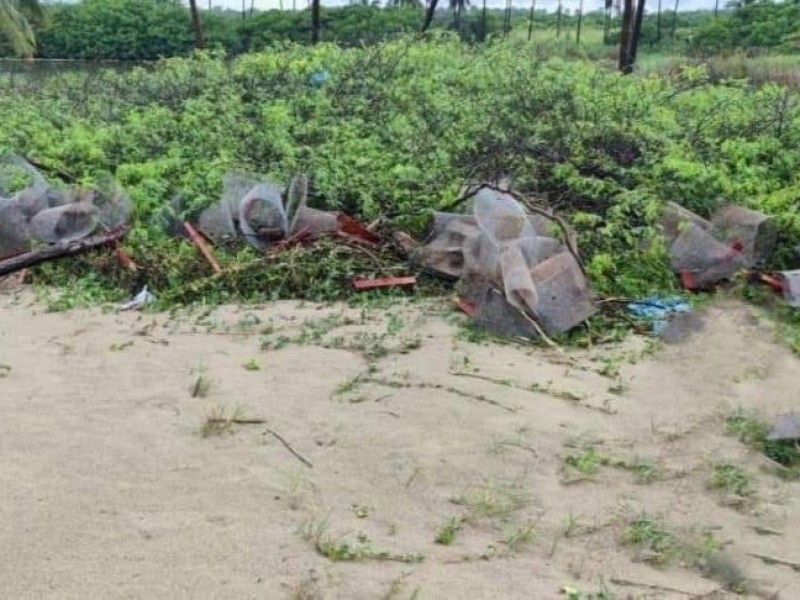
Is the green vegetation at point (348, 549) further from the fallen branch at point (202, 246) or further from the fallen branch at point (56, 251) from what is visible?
the fallen branch at point (56, 251)

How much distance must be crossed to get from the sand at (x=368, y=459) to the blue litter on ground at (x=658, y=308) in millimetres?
221

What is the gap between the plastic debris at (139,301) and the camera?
5324 millimetres

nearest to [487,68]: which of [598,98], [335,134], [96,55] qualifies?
[598,98]

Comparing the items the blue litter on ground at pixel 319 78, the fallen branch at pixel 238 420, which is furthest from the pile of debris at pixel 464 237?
the blue litter on ground at pixel 319 78

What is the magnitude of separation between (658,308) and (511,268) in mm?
A: 1000

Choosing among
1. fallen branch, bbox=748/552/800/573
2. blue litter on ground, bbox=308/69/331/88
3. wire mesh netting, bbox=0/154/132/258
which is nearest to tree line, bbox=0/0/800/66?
blue litter on ground, bbox=308/69/331/88

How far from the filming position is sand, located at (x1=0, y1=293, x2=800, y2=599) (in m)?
2.72

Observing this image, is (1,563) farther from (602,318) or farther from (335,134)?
(335,134)

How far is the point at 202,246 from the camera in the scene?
5.95m

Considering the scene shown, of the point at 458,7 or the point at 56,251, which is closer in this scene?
the point at 56,251

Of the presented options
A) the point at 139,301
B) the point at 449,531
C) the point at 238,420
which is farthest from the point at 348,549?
the point at 139,301

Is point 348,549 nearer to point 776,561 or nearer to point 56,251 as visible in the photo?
point 776,561

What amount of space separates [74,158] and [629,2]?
35.6ft

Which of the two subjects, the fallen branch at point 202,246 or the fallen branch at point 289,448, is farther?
the fallen branch at point 202,246
